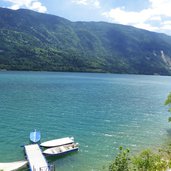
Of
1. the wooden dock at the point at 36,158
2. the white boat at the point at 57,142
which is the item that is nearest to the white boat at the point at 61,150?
the white boat at the point at 57,142

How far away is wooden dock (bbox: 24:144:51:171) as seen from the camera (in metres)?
43.3

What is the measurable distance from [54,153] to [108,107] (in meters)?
58.1

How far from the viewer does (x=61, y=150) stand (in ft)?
173

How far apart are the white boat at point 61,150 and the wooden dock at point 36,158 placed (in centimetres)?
172

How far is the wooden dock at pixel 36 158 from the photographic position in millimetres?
43316

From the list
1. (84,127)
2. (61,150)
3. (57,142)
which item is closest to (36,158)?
(61,150)

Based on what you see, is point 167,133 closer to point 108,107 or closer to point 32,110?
point 108,107

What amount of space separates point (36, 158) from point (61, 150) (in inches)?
260

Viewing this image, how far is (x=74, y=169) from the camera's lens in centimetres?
4606

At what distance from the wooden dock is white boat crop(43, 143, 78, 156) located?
172 cm

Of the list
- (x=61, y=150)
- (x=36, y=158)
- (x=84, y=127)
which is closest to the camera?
(x=36, y=158)

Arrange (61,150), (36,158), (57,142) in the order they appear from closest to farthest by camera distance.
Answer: (36,158)
(61,150)
(57,142)

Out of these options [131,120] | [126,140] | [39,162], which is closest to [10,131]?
[39,162]

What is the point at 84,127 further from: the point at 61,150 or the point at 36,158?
the point at 36,158
